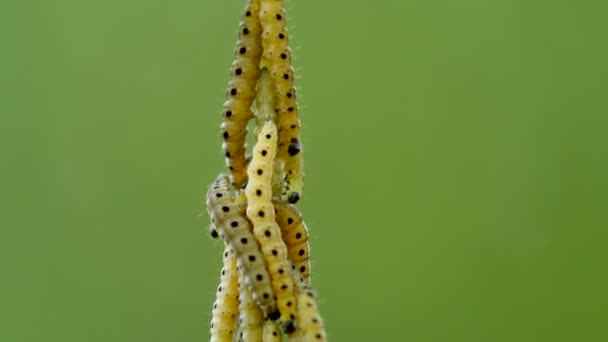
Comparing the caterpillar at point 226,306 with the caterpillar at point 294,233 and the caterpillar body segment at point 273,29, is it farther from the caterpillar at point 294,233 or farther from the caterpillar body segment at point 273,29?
the caterpillar body segment at point 273,29

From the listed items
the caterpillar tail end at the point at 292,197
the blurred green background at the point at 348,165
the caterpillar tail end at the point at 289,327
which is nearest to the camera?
the caterpillar tail end at the point at 289,327

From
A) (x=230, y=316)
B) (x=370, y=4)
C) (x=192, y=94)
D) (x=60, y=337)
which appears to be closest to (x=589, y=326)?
(x=370, y=4)

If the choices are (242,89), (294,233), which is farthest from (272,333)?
(242,89)

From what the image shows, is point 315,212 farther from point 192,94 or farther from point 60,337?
point 60,337

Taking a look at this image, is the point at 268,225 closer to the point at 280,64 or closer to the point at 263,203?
the point at 263,203

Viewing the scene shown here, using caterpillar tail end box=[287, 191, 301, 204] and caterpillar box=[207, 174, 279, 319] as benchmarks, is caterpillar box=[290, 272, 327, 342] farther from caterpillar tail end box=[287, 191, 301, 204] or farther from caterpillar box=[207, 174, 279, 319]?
caterpillar tail end box=[287, 191, 301, 204]

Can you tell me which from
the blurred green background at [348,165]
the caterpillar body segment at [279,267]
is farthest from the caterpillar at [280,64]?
the blurred green background at [348,165]
